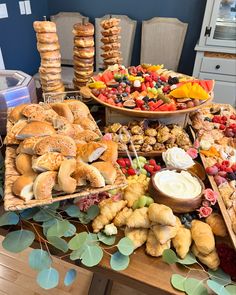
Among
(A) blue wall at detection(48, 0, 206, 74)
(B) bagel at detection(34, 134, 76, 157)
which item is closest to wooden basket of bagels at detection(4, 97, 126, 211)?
(B) bagel at detection(34, 134, 76, 157)

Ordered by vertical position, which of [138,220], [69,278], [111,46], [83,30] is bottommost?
[69,278]

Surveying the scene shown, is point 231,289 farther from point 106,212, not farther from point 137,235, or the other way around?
point 106,212

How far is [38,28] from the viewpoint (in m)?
1.05

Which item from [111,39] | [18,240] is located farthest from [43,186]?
[111,39]

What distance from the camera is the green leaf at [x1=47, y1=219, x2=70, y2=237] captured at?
656 mm

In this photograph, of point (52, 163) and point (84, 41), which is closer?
point (52, 163)

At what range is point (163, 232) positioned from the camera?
2.02ft

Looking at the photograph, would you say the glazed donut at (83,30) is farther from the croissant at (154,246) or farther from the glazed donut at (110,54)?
the croissant at (154,246)

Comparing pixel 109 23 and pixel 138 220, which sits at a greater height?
pixel 109 23

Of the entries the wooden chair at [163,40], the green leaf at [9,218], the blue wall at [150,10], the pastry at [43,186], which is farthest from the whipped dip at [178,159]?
the blue wall at [150,10]

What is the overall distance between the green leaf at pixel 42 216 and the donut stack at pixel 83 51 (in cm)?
77

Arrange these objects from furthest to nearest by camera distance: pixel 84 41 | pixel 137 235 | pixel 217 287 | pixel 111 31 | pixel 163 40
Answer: pixel 163 40 < pixel 111 31 < pixel 84 41 < pixel 137 235 < pixel 217 287

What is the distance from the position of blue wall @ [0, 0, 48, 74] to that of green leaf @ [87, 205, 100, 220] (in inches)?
97.0

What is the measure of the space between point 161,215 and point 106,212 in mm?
172
